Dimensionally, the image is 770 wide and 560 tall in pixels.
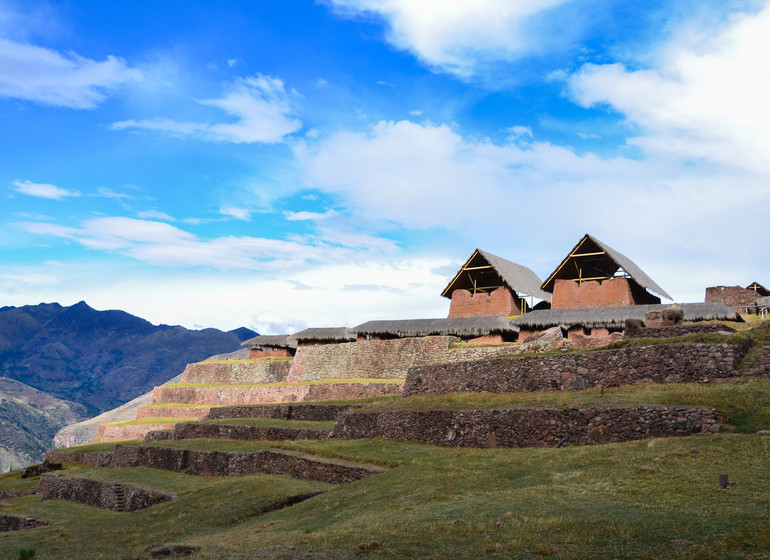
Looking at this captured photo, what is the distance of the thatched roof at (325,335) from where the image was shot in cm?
5219

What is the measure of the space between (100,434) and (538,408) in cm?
4352

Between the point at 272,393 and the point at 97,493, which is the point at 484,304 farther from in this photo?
the point at 97,493

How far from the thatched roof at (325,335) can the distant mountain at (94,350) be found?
11914 cm

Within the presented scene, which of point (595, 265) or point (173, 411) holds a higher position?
point (595, 265)

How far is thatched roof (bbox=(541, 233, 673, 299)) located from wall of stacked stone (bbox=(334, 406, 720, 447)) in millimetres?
23587

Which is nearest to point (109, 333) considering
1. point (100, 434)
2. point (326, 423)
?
point (100, 434)

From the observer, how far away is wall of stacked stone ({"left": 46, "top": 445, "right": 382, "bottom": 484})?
20.9 m

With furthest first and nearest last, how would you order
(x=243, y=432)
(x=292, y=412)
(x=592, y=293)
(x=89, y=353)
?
(x=89, y=353) → (x=592, y=293) → (x=292, y=412) → (x=243, y=432)

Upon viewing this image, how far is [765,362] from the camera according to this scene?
62.0 ft

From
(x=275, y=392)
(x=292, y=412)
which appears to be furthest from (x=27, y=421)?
(x=292, y=412)

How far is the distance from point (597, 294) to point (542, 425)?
26691mm

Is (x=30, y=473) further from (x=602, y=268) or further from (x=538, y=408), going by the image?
(x=602, y=268)

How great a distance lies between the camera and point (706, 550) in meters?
9.04

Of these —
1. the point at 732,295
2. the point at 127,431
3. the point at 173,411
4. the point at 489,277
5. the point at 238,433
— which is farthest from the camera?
the point at 732,295
